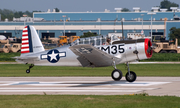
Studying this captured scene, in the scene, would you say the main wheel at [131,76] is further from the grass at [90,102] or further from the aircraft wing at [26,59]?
the grass at [90,102]

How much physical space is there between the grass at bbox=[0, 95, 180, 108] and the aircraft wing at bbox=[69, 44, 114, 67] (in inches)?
183

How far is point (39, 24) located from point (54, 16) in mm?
28452

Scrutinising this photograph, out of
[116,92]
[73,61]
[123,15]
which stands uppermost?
[123,15]

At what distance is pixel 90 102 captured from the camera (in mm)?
10805

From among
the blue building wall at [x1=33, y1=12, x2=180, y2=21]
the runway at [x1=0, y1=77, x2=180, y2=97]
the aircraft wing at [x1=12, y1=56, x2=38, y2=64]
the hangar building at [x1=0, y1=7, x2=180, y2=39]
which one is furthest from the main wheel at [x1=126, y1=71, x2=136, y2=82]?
the blue building wall at [x1=33, y1=12, x2=180, y2=21]

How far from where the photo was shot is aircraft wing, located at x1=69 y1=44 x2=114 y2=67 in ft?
53.2

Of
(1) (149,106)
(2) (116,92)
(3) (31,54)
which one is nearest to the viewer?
(1) (149,106)

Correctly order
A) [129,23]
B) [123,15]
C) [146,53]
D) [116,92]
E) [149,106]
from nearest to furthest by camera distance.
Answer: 1. [149,106]
2. [116,92]
3. [146,53]
4. [129,23]
5. [123,15]

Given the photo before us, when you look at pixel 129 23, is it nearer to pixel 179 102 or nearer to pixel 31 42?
pixel 31 42

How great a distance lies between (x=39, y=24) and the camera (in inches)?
4269

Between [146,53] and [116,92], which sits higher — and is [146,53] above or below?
above

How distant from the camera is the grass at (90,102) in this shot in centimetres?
1018

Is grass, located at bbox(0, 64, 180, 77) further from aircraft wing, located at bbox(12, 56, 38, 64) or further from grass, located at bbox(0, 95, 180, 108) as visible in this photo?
grass, located at bbox(0, 95, 180, 108)

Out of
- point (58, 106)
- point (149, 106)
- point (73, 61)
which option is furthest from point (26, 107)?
point (73, 61)
